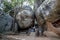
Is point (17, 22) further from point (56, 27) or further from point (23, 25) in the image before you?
point (56, 27)

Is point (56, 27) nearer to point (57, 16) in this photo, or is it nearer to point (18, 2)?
point (57, 16)

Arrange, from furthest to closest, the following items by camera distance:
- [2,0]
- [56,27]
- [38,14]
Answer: [2,0], [38,14], [56,27]

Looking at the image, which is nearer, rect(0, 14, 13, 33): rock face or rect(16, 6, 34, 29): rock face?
rect(0, 14, 13, 33): rock face

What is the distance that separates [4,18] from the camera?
10531 mm

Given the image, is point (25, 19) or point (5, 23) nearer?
point (5, 23)

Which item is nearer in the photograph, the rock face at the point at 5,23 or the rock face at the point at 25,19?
the rock face at the point at 5,23

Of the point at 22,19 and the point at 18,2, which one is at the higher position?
the point at 18,2

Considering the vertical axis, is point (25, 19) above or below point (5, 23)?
above

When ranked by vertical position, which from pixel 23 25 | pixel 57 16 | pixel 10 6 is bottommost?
pixel 23 25

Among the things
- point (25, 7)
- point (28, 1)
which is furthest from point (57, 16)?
point (28, 1)

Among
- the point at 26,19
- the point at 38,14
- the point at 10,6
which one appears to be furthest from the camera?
the point at 10,6

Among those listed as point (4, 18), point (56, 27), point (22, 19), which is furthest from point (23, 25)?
point (56, 27)

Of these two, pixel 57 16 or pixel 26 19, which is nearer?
pixel 57 16

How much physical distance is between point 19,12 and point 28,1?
5395 mm
